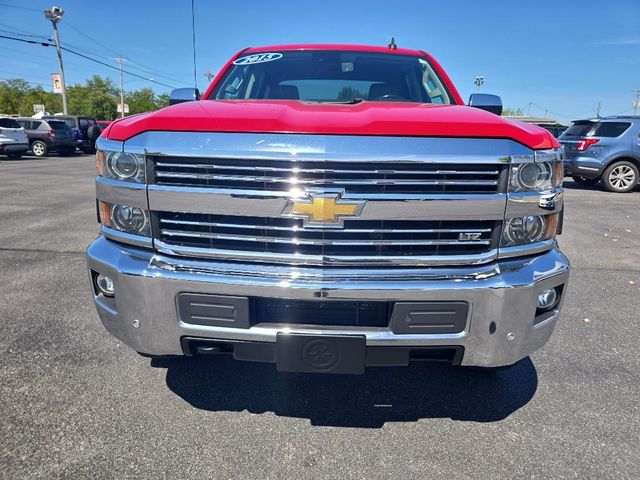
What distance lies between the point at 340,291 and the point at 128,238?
3.29 ft

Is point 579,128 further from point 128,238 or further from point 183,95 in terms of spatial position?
point 128,238

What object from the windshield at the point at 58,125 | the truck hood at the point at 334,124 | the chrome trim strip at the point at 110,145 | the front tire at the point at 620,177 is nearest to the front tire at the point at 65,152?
the windshield at the point at 58,125

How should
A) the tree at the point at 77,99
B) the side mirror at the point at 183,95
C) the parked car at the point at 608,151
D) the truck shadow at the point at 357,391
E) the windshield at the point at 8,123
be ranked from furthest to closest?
1. the tree at the point at 77,99
2. the windshield at the point at 8,123
3. the parked car at the point at 608,151
4. the side mirror at the point at 183,95
5. the truck shadow at the point at 357,391

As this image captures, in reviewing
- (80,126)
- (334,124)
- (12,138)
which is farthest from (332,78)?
(80,126)

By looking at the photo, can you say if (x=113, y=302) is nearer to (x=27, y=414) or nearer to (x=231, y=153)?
(x=27, y=414)

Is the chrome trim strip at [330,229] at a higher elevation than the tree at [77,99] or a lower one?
higher

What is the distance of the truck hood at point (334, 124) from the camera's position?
191 centimetres

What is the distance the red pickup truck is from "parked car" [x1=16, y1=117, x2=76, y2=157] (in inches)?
871

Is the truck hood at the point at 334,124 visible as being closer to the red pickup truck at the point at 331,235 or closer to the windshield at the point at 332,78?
the red pickup truck at the point at 331,235

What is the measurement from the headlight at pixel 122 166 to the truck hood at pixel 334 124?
0.09 meters

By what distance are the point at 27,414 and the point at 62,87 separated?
39.8 meters

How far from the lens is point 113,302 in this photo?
2.17 metres

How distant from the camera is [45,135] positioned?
20.6 meters

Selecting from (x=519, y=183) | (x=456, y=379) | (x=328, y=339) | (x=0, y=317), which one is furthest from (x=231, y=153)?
(x=0, y=317)
